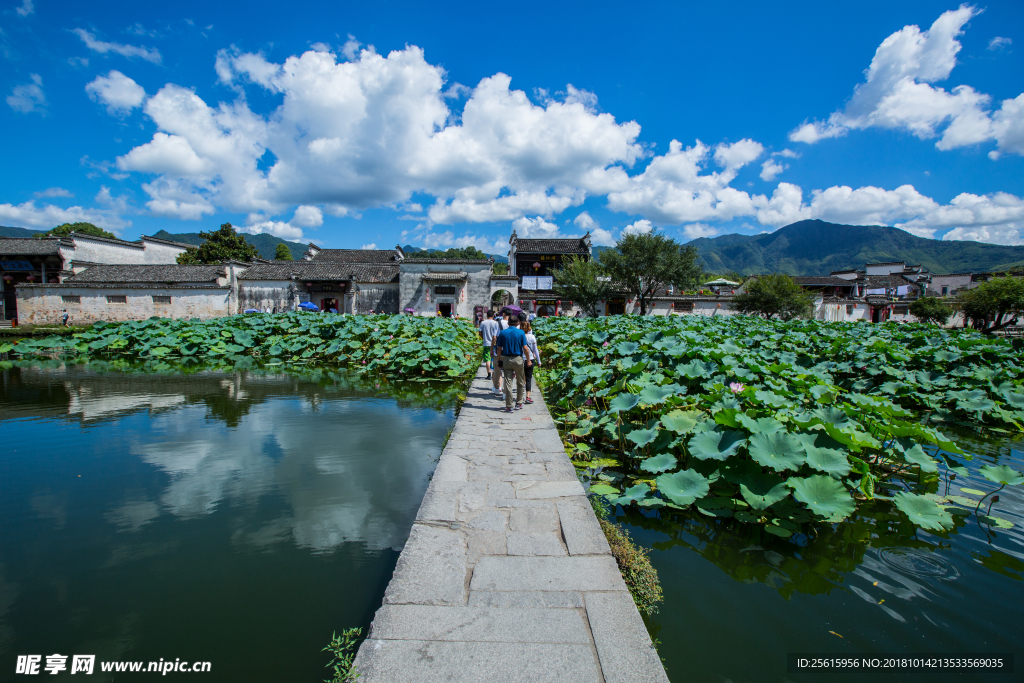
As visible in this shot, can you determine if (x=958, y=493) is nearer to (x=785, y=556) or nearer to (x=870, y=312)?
(x=785, y=556)

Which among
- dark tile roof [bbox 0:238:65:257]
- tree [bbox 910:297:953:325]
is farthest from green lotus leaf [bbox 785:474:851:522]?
tree [bbox 910:297:953:325]

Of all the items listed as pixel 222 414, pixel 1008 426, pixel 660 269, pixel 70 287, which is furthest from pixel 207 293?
pixel 1008 426

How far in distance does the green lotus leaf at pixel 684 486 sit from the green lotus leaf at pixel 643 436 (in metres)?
0.48

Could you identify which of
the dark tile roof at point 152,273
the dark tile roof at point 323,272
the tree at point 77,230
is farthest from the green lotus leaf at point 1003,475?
the tree at point 77,230

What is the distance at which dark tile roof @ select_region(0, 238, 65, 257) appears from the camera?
2294cm

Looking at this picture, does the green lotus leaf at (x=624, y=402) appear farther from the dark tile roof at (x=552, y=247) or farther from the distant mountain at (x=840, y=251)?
the distant mountain at (x=840, y=251)

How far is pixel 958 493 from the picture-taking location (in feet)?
11.9

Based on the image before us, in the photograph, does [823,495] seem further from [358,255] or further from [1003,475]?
[358,255]

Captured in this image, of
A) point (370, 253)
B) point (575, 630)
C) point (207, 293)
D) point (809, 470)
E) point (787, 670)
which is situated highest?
point (370, 253)

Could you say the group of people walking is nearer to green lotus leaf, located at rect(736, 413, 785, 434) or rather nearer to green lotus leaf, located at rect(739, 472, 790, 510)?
green lotus leaf, located at rect(736, 413, 785, 434)

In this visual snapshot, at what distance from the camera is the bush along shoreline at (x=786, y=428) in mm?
2824

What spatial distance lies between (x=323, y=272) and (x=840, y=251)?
168m

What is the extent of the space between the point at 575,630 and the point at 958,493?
3.93m

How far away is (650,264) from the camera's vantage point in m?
24.3
